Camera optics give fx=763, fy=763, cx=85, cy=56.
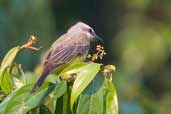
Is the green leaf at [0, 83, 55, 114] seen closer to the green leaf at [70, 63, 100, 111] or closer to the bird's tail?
the bird's tail

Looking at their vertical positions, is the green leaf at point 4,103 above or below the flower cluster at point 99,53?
below

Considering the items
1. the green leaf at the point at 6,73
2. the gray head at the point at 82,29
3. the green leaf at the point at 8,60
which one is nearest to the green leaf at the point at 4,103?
the green leaf at the point at 6,73

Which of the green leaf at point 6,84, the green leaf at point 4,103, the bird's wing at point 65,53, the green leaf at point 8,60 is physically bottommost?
the green leaf at point 4,103

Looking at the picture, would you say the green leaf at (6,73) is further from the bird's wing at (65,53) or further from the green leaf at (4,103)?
the bird's wing at (65,53)

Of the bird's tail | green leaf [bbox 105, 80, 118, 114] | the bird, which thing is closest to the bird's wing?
the bird

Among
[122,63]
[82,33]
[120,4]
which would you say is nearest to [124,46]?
[122,63]

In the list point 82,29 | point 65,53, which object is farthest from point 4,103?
point 82,29

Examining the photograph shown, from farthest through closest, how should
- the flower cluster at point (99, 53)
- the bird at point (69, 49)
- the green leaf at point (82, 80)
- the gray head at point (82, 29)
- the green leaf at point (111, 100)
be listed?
the gray head at point (82, 29) → the bird at point (69, 49) → the flower cluster at point (99, 53) → the green leaf at point (111, 100) → the green leaf at point (82, 80)

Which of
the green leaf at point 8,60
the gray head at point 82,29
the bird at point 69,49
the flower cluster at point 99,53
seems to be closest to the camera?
the flower cluster at point 99,53

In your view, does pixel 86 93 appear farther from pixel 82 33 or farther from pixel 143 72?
pixel 143 72

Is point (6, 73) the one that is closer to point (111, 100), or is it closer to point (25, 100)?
point (25, 100)
